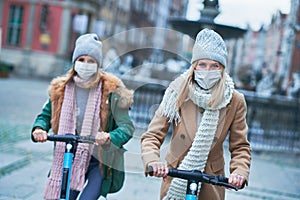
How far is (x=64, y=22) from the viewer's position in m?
34.1

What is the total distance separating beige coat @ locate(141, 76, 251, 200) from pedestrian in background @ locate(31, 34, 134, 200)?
0.69 metres

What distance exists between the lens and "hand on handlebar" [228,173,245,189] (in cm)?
266

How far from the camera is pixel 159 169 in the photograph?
264 cm

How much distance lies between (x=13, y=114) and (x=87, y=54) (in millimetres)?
9262

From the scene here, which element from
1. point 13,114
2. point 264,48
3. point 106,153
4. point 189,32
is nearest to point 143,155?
point 106,153

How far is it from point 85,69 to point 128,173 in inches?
146

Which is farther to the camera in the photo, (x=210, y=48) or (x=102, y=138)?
(x=102, y=138)

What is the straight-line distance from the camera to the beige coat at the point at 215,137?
294 centimetres

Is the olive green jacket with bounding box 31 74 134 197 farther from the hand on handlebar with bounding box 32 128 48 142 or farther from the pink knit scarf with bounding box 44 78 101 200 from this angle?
the hand on handlebar with bounding box 32 128 48 142

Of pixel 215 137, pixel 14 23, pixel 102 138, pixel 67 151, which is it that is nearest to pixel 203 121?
pixel 215 137

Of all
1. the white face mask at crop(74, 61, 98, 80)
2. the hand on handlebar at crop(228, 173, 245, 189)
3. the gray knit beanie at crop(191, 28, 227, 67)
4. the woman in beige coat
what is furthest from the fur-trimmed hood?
the hand on handlebar at crop(228, 173, 245, 189)

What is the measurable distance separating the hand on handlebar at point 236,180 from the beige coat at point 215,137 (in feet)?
0.55

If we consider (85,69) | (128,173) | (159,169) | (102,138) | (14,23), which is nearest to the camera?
(159,169)

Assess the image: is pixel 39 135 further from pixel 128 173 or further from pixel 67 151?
pixel 128 173
